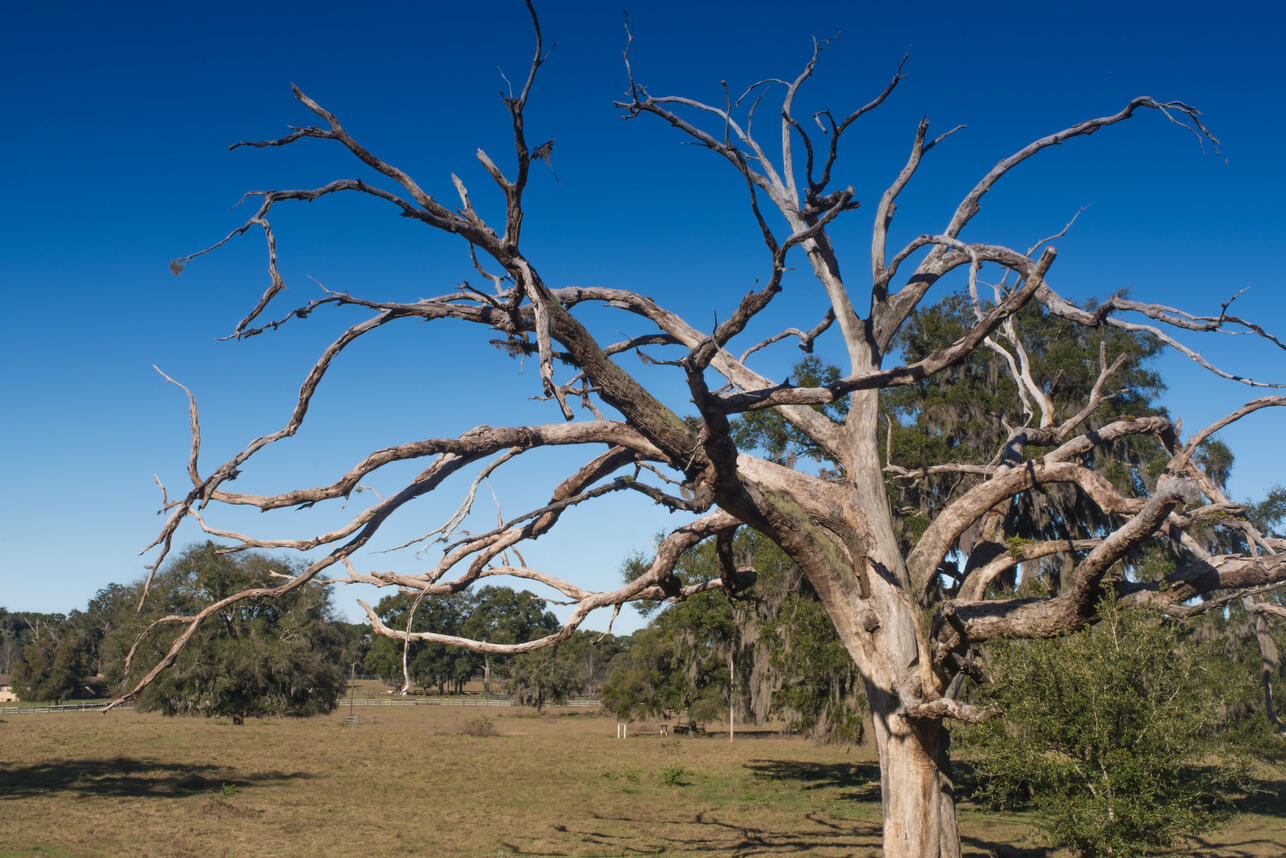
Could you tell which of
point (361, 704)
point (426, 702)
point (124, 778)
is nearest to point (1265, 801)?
point (124, 778)

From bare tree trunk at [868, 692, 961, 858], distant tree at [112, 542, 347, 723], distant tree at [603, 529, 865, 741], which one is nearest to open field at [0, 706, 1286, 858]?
bare tree trunk at [868, 692, 961, 858]

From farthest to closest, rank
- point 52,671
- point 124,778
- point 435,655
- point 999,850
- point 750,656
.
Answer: point 435,655
point 52,671
point 750,656
point 124,778
point 999,850

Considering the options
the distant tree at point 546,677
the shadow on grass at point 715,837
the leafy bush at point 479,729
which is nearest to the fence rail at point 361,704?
the distant tree at point 546,677

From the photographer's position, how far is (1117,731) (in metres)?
7.71

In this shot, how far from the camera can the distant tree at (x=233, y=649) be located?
3938 cm

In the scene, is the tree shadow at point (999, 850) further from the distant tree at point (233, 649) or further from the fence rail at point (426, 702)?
the fence rail at point (426, 702)

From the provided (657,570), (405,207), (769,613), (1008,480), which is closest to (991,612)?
(1008,480)

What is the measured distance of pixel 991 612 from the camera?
8.34 meters

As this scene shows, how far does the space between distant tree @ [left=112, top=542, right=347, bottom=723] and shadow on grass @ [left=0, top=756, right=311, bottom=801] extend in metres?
14.7

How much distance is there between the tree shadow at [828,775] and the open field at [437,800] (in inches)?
3.5

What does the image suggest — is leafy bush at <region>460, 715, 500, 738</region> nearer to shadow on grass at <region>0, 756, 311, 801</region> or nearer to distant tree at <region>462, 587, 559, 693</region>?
shadow on grass at <region>0, 756, 311, 801</region>

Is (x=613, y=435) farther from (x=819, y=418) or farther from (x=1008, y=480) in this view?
(x=1008, y=480)

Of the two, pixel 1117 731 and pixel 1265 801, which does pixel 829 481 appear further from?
pixel 1265 801

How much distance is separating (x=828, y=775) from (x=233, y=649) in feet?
92.9
